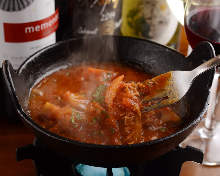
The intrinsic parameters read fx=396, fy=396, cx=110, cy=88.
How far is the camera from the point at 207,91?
1126 mm

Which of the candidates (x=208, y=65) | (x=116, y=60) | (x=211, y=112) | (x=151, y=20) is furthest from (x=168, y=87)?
(x=151, y=20)

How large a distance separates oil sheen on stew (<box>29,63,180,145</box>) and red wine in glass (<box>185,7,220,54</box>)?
0.29 meters

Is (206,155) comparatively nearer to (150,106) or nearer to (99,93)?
(150,106)

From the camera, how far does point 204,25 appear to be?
4.47 feet

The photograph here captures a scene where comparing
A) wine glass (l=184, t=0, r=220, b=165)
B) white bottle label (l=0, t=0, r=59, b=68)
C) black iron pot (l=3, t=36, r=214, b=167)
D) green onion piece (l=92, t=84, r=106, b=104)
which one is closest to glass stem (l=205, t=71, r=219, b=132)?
wine glass (l=184, t=0, r=220, b=165)

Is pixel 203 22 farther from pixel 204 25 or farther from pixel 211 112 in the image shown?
pixel 211 112

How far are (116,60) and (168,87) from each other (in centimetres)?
33

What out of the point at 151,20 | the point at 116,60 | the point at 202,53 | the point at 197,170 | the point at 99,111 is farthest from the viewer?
the point at 151,20

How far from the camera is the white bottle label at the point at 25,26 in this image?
1261 mm

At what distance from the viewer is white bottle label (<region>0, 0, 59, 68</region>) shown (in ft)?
4.14

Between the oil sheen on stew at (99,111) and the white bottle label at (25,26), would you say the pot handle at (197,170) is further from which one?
the white bottle label at (25,26)

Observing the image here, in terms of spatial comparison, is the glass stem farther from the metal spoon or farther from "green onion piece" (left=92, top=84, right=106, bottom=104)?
"green onion piece" (left=92, top=84, right=106, bottom=104)

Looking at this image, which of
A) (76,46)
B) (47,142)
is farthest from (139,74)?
(47,142)

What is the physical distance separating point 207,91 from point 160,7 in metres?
0.63
